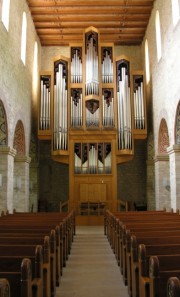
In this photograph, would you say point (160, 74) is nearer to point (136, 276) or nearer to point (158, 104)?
point (158, 104)

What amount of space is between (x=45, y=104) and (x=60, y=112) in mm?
974

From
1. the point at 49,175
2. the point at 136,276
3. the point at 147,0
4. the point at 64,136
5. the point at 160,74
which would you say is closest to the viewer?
the point at 136,276

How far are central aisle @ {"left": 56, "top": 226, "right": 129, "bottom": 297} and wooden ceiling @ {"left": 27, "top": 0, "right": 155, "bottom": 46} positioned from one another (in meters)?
11.2

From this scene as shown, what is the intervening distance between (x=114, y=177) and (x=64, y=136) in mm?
3109

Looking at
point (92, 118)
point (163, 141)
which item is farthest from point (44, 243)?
point (92, 118)

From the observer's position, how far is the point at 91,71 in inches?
680

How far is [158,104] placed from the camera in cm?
1513

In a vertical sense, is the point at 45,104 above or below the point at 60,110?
above

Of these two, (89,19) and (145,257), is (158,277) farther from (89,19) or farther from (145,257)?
(89,19)

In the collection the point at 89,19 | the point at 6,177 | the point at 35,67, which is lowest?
the point at 6,177

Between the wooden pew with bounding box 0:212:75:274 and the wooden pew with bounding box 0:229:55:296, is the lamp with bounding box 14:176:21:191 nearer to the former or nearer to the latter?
the wooden pew with bounding box 0:212:75:274

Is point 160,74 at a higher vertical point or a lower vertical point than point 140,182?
higher

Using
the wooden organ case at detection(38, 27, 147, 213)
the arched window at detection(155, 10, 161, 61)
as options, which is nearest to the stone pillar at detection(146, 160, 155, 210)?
the wooden organ case at detection(38, 27, 147, 213)

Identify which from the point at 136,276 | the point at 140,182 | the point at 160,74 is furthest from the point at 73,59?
the point at 136,276
